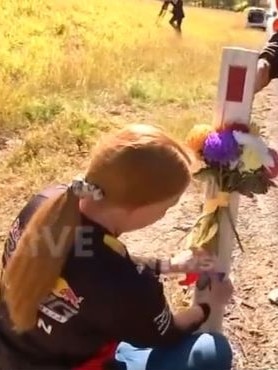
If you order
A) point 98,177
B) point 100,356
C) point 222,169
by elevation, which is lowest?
point 100,356

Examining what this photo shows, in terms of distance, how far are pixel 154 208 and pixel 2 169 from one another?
10.2 ft

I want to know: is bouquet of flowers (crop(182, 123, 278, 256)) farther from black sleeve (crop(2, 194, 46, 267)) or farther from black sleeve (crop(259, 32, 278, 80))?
black sleeve (crop(259, 32, 278, 80))

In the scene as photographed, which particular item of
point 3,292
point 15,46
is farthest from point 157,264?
point 15,46

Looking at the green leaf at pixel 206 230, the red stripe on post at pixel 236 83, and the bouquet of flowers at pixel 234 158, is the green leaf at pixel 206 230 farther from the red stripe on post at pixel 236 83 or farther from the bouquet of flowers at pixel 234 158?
the red stripe on post at pixel 236 83

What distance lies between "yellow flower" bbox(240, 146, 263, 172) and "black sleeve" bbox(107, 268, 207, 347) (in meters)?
0.56

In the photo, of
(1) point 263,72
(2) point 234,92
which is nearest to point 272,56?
(1) point 263,72

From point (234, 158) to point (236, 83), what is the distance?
0.23 meters

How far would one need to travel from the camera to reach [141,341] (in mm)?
2193

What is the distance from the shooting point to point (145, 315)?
2129 millimetres

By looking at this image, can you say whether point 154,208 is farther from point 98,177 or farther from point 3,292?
point 3,292

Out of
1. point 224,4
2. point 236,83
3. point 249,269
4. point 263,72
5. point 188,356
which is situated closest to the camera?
point 188,356

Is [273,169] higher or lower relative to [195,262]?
higher

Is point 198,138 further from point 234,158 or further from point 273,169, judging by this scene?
point 273,169

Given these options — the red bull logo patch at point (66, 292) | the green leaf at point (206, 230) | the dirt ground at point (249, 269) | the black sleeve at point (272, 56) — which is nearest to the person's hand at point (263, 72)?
the black sleeve at point (272, 56)
